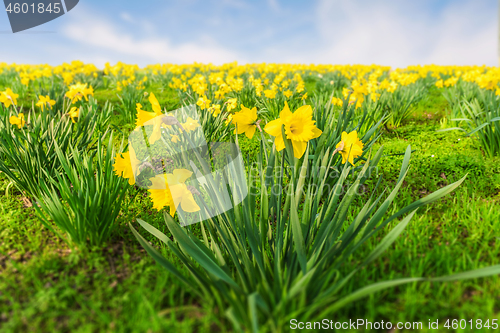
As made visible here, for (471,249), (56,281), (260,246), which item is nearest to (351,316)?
(260,246)

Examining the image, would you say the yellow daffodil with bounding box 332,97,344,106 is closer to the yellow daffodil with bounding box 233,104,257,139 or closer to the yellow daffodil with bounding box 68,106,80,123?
the yellow daffodil with bounding box 233,104,257,139

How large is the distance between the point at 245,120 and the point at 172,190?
533mm

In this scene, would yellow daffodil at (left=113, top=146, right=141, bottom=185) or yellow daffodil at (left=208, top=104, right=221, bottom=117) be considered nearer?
yellow daffodil at (left=113, top=146, right=141, bottom=185)

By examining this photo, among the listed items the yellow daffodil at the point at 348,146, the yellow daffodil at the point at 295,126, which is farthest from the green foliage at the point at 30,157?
the yellow daffodil at the point at 348,146

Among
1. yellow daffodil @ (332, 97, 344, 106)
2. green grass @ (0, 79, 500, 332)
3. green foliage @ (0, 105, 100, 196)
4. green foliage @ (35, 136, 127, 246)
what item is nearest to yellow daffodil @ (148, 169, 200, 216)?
green grass @ (0, 79, 500, 332)

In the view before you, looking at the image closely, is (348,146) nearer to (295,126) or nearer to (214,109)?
(295,126)

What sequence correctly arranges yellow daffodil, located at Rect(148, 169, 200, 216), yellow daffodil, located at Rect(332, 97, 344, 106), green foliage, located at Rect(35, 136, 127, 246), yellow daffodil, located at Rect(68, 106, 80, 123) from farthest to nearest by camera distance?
yellow daffodil, located at Rect(332, 97, 344, 106)
yellow daffodil, located at Rect(68, 106, 80, 123)
green foliage, located at Rect(35, 136, 127, 246)
yellow daffodil, located at Rect(148, 169, 200, 216)

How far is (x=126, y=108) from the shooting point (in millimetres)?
4465

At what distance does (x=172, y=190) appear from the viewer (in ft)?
3.80

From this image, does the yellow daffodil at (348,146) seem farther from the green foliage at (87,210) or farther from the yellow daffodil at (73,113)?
the yellow daffodil at (73,113)

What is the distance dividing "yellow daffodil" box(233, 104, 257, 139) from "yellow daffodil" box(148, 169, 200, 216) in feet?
1.28

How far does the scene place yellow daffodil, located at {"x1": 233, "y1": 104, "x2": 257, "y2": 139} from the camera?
54.9 inches

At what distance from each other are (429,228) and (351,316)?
97 centimetres

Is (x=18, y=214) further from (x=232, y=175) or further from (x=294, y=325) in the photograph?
(x=294, y=325)
